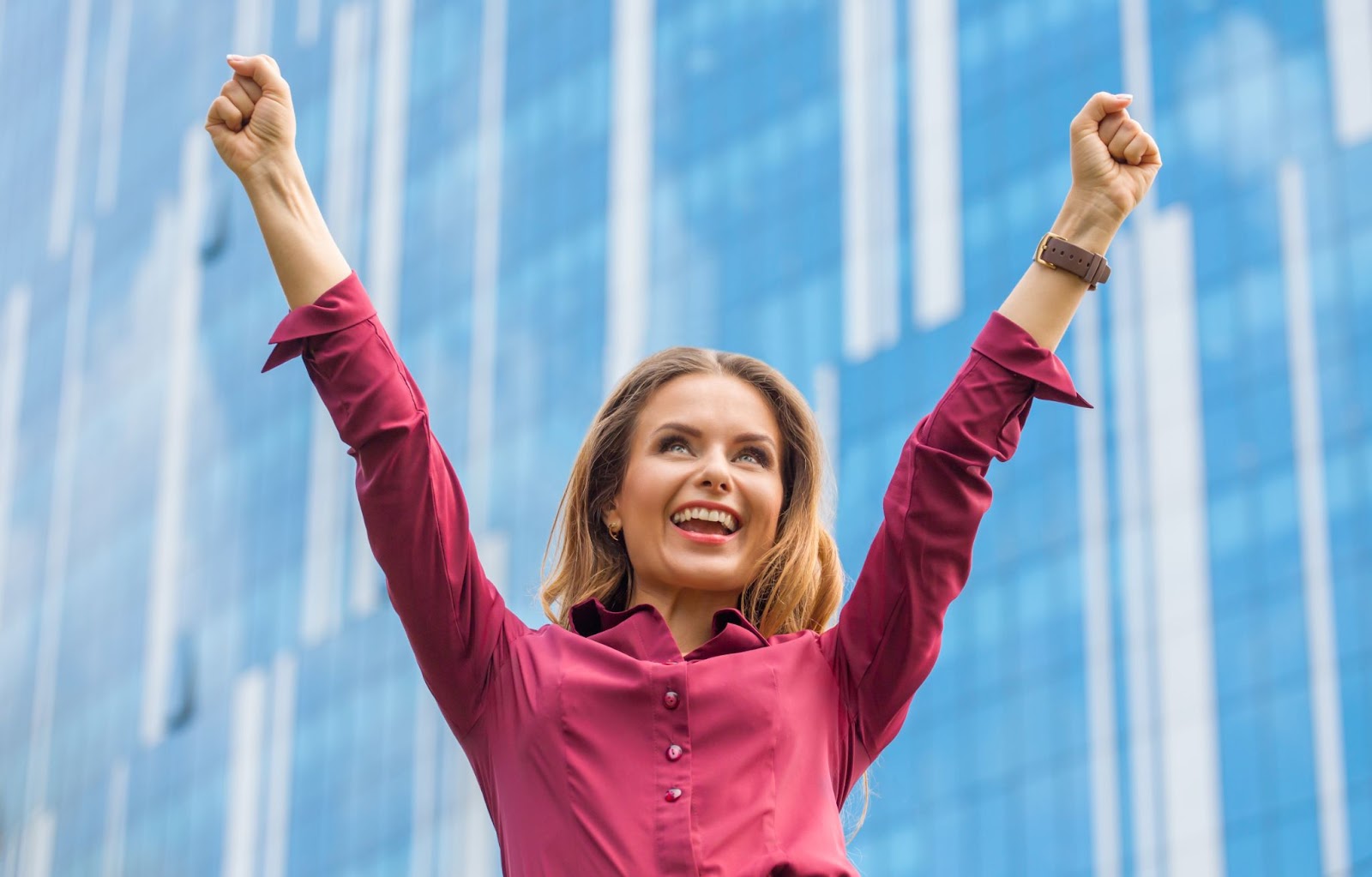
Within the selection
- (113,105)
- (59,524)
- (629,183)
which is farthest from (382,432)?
(113,105)

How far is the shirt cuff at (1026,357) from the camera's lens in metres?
5.77

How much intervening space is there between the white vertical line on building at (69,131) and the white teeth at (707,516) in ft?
288

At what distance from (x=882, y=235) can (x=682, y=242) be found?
23.0ft

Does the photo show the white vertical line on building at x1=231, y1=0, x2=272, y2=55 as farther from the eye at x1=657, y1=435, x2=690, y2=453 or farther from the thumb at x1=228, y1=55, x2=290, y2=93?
the eye at x1=657, y1=435, x2=690, y2=453

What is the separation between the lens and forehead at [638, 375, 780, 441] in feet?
20.2

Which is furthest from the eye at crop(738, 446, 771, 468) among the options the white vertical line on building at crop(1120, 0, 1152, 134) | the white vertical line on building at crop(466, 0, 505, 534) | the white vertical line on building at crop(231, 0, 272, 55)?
the white vertical line on building at crop(231, 0, 272, 55)

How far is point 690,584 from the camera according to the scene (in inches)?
239

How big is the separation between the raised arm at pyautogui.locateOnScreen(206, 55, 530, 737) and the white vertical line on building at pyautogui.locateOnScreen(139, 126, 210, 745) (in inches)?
2902

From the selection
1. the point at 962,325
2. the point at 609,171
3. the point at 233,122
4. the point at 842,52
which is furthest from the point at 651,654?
the point at 609,171

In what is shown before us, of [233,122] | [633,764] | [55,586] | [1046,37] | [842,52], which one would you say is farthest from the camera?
[55,586]

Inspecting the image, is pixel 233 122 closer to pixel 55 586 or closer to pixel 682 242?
pixel 682 242

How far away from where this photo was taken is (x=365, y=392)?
18.6 ft

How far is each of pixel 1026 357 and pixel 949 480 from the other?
1.08 feet

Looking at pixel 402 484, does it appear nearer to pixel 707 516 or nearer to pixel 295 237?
pixel 295 237
